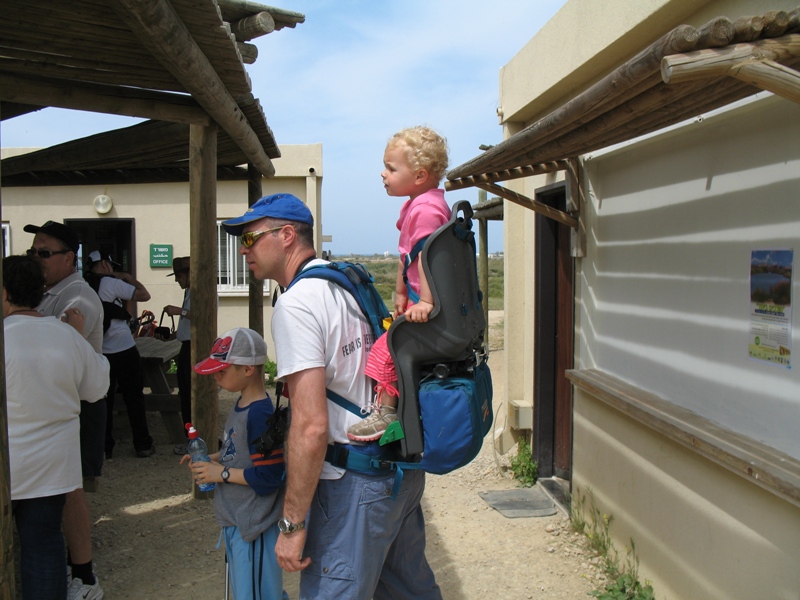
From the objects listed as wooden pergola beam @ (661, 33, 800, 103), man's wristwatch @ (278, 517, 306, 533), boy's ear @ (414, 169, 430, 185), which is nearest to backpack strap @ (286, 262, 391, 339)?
boy's ear @ (414, 169, 430, 185)

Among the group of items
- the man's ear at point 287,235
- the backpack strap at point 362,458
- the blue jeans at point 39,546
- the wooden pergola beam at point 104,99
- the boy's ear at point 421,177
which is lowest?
the blue jeans at point 39,546

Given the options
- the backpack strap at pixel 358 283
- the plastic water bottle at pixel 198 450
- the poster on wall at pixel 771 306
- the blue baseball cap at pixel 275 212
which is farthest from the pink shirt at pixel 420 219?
the poster on wall at pixel 771 306

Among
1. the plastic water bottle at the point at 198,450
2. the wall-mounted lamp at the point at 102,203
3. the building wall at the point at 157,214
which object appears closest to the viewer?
the plastic water bottle at the point at 198,450

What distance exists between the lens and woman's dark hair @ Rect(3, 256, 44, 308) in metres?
3.22

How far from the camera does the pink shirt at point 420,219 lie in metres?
2.61

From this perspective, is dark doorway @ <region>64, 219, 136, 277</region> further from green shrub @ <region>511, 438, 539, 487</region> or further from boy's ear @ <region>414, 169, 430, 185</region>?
boy's ear @ <region>414, 169, 430, 185</region>

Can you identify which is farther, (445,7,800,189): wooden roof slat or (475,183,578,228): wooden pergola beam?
(475,183,578,228): wooden pergola beam

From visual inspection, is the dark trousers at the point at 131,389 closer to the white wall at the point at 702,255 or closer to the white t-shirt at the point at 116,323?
the white t-shirt at the point at 116,323

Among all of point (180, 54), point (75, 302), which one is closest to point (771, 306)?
point (180, 54)

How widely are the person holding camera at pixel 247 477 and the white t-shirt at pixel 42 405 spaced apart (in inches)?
35.2

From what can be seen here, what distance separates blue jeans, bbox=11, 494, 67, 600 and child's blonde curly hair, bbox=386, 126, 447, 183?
7.17 ft

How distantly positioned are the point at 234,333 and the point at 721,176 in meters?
2.26

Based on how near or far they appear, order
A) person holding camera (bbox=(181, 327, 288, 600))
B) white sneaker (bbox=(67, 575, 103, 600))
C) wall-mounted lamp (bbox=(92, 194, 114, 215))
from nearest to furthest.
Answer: person holding camera (bbox=(181, 327, 288, 600))
white sneaker (bbox=(67, 575, 103, 600))
wall-mounted lamp (bbox=(92, 194, 114, 215))

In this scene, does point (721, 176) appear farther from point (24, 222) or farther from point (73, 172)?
point (24, 222)
